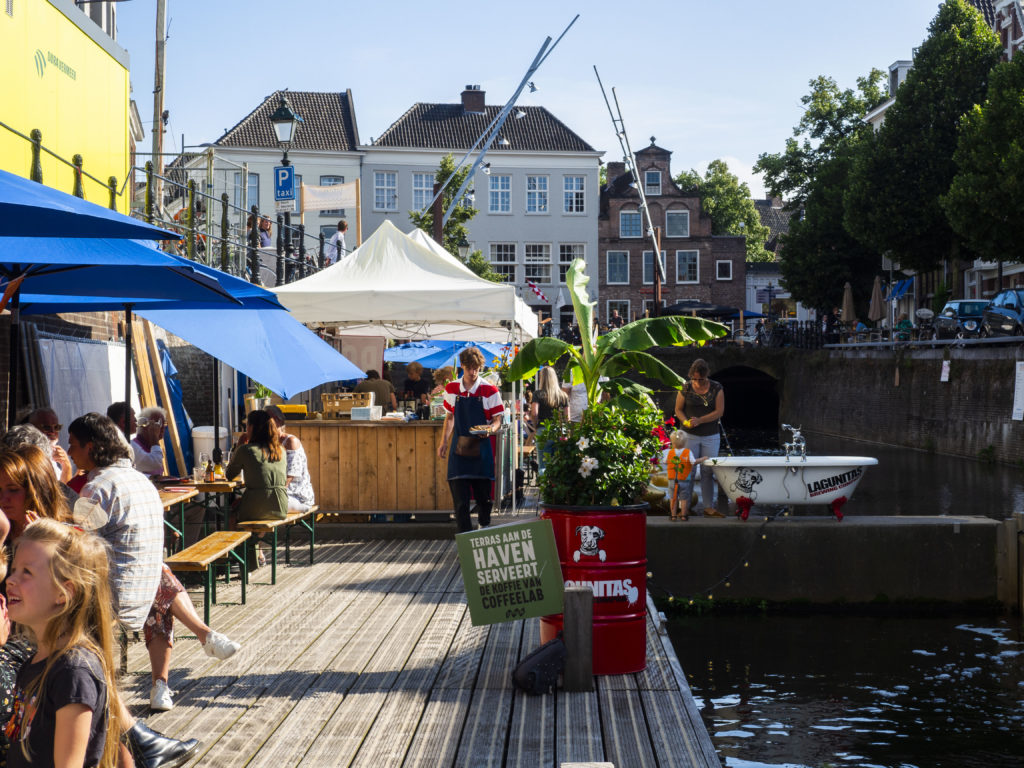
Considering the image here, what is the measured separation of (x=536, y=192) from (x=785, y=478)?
166 feet

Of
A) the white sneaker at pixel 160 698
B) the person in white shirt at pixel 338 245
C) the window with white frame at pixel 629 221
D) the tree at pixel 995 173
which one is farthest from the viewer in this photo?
the window with white frame at pixel 629 221

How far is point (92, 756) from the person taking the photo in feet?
10.0

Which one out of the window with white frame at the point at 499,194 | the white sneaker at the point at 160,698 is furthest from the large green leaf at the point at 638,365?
the window with white frame at the point at 499,194

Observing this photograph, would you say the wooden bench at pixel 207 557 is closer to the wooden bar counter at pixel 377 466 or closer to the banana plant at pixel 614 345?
the wooden bar counter at pixel 377 466

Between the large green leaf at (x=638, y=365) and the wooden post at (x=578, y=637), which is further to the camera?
the large green leaf at (x=638, y=365)

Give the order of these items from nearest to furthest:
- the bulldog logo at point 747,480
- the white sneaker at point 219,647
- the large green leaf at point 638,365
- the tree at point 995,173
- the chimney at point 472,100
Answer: the white sneaker at point 219,647, the large green leaf at point 638,365, the bulldog logo at point 747,480, the tree at point 995,173, the chimney at point 472,100

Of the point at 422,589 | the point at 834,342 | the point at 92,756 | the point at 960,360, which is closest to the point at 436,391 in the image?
the point at 422,589

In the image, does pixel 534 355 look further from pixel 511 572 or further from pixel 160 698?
pixel 160 698

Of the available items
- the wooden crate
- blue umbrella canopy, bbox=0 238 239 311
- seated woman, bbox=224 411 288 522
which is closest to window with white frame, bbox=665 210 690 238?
the wooden crate

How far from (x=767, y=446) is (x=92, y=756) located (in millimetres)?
38318

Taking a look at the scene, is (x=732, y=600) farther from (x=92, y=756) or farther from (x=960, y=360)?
(x=960, y=360)

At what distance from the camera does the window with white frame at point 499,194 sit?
61.2 metres

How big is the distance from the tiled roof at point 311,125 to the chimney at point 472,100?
21.0 feet

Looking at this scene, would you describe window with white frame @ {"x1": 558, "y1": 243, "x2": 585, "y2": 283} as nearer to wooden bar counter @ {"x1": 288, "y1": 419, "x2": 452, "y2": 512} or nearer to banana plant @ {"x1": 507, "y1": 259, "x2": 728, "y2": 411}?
banana plant @ {"x1": 507, "y1": 259, "x2": 728, "y2": 411}
